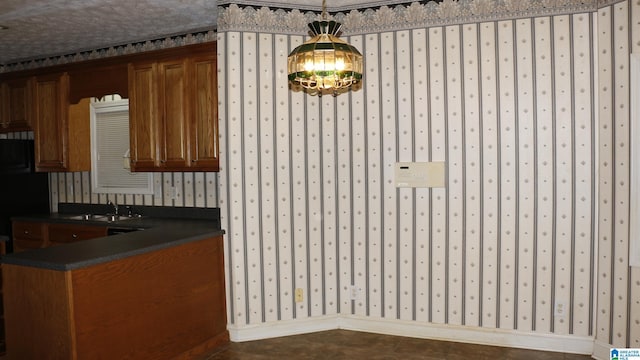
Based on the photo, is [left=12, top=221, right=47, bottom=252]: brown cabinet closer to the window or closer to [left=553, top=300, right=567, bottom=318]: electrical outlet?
the window

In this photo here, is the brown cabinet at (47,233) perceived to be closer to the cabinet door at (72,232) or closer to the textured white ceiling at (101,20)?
the cabinet door at (72,232)

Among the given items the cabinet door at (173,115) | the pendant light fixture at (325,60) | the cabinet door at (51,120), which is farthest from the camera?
the cabinet door at (51,120)

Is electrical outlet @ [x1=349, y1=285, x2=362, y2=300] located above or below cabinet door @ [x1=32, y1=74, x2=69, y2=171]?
below

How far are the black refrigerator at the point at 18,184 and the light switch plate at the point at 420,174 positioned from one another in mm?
4048

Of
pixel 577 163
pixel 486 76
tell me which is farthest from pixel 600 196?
pixel 486 76

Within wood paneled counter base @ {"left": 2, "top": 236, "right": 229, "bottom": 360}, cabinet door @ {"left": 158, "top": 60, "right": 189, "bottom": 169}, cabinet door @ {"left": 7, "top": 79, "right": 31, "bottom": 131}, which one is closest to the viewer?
wood paneled counter base @ {"left": 2, "top": 236, "right": 229, "bottom": 360}

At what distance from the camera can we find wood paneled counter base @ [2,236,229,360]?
2598mm

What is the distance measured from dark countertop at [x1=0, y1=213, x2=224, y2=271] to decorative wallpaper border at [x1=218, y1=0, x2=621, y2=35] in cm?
160

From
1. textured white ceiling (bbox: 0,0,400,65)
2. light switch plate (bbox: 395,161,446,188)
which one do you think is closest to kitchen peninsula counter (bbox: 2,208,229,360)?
light switch plate (bbox: 395,161,446,188)

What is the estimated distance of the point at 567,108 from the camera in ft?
11.4

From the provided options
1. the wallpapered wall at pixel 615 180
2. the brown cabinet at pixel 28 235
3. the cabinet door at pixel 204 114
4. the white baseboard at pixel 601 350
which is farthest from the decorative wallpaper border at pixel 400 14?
the brown cabinet at pixel 28 235

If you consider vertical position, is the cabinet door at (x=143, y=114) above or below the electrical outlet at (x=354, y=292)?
above

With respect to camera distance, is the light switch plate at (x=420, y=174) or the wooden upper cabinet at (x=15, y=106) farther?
Answer: the wooden upper cabinet at (x=15, y=106)

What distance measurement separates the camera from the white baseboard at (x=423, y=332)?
11.6 feet
